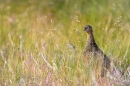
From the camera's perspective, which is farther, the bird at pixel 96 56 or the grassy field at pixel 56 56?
the bird at pixel 96 56

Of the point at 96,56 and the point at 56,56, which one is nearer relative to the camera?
the point at 96,56

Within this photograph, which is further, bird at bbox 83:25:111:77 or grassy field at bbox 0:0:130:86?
bird at bbox 83:25:111:77

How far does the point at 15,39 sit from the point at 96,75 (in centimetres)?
182

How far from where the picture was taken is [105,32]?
7.50 metres

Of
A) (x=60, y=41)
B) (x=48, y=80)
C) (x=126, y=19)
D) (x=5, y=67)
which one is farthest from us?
(x=126, y=19)

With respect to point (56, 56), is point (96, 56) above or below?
above

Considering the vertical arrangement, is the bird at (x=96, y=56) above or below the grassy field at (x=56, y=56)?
above

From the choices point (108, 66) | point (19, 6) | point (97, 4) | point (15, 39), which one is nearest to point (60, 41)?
point (15, 39)

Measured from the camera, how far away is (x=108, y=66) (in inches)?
226

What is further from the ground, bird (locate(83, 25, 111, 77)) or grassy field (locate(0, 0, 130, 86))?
bird (locate(83, 25, 111, 77))

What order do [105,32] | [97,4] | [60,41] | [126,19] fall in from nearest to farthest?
[60,41]
[105,32]
[126,19]
[97,4]

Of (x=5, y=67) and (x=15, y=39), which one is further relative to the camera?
(x=15, y=39)

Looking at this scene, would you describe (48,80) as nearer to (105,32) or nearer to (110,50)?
(110,50)

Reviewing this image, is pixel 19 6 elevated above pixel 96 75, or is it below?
below
